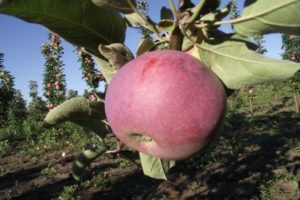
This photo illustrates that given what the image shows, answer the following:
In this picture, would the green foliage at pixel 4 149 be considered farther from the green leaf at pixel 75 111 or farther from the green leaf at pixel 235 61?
the green leaf at pixel 235 61

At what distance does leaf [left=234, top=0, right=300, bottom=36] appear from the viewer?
1.93 ft

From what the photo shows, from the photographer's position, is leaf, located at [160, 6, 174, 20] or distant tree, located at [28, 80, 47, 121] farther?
distant tree, located at [28, 80, 47, 121]

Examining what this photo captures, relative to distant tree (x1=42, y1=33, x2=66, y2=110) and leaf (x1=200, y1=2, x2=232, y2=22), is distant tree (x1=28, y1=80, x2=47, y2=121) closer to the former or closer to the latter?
distant tree (x1=42, y1=33, x2=66, y2=110)

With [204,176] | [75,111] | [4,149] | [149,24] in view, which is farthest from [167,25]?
[4,149]

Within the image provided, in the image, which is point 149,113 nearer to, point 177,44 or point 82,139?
point 177,44

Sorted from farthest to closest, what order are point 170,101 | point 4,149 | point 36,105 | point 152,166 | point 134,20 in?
point 36,105
point 4,149
point 152,166
point 134,20
point 170,101

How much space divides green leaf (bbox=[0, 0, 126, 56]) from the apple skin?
4.0 inches

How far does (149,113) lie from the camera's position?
60 cm

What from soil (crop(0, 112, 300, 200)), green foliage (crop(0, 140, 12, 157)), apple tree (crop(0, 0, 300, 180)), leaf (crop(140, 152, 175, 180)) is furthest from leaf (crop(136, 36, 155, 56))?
green foliage (crop(0, 140, 12, 157))

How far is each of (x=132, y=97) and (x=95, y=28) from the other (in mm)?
165

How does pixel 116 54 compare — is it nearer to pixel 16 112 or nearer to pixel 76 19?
pixel 76 19

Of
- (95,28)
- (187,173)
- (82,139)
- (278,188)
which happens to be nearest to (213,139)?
(95,28)

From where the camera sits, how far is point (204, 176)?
7.58 metres

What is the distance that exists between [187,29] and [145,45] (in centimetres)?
9
